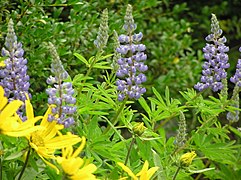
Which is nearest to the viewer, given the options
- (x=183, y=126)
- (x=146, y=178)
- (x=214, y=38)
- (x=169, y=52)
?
(x=146, y=178)

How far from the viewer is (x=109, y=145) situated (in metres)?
2.17

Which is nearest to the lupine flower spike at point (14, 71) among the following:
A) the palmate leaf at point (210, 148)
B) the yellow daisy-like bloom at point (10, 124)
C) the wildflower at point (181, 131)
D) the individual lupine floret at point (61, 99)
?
the individual lupine floret at point (61, 99)

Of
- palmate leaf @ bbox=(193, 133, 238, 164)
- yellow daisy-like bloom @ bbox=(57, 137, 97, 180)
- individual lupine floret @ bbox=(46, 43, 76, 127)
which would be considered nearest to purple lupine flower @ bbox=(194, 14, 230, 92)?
palmate leaf @ bbox=(193, 133, 238, 164)

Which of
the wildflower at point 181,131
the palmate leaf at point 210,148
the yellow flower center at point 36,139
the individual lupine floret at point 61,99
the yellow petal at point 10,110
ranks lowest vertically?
the palmate leaf at point 210,148

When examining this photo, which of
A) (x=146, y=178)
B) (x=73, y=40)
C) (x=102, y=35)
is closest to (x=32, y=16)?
(x=73, y=40)

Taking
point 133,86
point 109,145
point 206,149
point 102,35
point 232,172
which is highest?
point 102,35

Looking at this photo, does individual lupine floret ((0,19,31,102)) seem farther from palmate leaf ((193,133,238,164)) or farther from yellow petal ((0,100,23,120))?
palmate leaf ((193,133,238,164))

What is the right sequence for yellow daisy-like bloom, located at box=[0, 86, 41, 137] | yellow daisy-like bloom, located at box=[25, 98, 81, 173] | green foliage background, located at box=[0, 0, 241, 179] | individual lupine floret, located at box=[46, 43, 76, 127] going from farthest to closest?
→ green foliage background, located at box=[0, 0, 241, 179] < individual lupine floret, located at box=[46, 43, 76, 127] < yellow daisy-like bloom, located at box=[25, 98, 81, 173] < yellow daisy-like bloom, located at box=[0, 86, 41, 137]

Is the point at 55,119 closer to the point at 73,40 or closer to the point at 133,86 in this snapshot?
the point at 133,86

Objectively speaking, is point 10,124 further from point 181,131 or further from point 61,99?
point 181,131

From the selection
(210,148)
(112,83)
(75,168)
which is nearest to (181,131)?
(210,148)

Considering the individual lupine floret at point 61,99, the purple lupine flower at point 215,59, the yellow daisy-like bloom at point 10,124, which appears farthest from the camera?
the purple lupine flower at point 215,59

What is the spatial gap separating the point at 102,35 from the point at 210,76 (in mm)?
560

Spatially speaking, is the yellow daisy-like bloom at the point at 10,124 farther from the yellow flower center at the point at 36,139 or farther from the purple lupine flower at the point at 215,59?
the purple lupine flower at the point at 215,59
